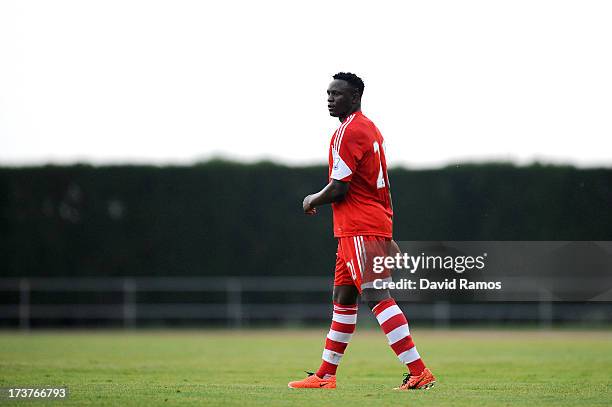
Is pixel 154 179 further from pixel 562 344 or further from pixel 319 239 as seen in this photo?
pixel 562 344

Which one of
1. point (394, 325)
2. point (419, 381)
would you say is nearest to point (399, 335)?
point (394, 325)

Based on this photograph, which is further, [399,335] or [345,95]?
[345,95]

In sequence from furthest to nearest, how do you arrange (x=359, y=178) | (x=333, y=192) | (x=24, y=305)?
(x=24, y=305)
(x=359, y=178)
(x=333, y=192)

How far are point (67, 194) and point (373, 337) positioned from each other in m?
8.44

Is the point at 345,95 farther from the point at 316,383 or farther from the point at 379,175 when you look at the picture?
the point at 316,383

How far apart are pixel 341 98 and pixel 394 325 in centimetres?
177

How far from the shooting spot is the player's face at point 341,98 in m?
8.34

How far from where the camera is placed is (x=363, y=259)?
7.93 meters

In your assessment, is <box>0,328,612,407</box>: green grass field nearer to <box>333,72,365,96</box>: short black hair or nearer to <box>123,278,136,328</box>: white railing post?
<box>333,72,365,96</box>: short black hair

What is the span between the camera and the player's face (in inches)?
328

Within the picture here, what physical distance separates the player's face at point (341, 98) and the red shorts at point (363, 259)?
1.00 m

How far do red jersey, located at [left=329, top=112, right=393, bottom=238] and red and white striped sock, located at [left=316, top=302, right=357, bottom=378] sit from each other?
591 millimetres

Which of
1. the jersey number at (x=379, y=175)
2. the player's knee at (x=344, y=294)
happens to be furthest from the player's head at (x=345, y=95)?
the player's knee at (x=344, y=294)

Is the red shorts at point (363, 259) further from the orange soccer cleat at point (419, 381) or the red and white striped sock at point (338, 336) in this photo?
the orange soccer cleat at point (419, 381)
